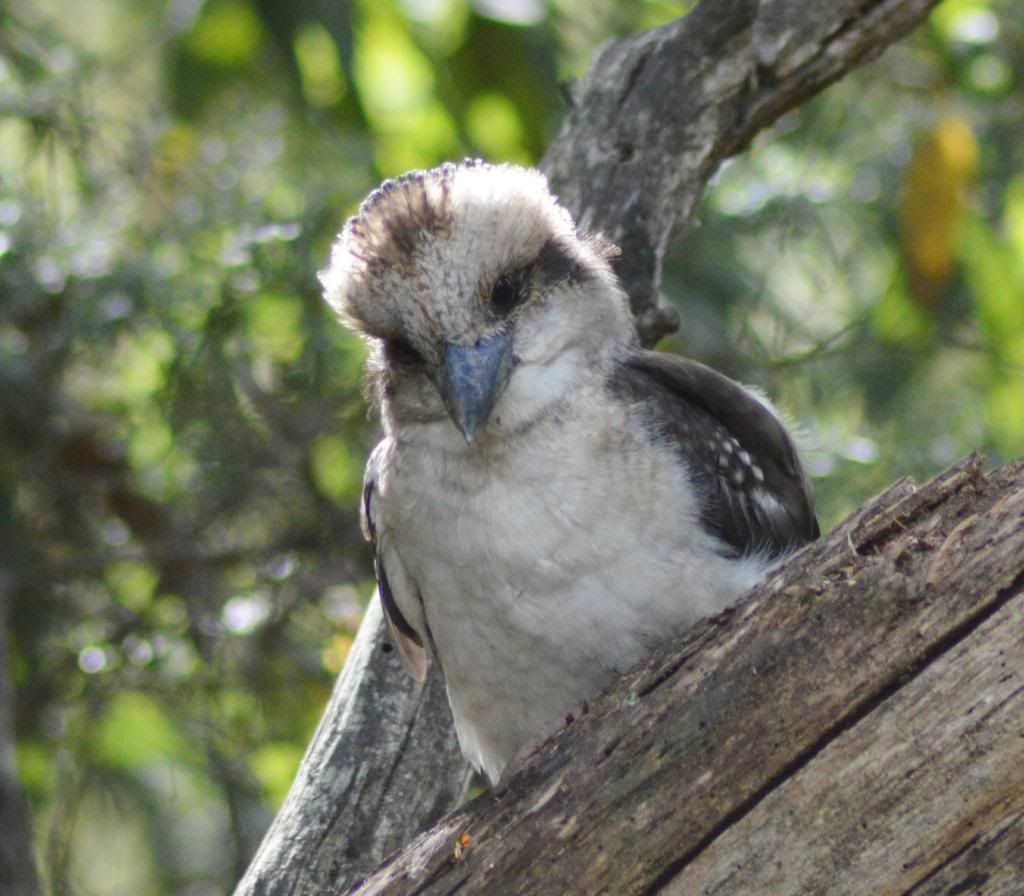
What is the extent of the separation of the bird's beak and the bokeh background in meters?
1.92

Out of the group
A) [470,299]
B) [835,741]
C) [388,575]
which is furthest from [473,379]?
[835,741]

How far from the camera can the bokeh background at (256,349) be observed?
18.8ft

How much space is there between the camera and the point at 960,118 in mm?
6469

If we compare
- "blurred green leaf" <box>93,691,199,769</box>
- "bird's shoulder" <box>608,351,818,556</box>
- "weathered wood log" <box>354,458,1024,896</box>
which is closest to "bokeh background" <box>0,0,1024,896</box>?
"blurred green leaf" <box>93,691,199,769</box>

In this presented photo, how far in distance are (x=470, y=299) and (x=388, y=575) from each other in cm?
83

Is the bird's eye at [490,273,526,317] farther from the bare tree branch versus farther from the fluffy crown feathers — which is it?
the bare tree branch

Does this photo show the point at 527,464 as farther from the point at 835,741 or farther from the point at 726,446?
the point at 835,741

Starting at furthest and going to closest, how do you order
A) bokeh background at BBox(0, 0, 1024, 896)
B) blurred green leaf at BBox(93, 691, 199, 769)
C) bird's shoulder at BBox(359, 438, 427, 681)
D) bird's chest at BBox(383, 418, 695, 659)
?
blurred green leaf at BBox(93, 691, 199, 769), bokeh background at BBox(0, 0, 1024, 896), bird's shoulder at BBox(359, 438, 427, 681), bird's chest at BBox(383, 418, 695, 659)

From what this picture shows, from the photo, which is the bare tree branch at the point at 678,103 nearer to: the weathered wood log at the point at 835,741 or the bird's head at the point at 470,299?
the bird's head at the point at 470,299

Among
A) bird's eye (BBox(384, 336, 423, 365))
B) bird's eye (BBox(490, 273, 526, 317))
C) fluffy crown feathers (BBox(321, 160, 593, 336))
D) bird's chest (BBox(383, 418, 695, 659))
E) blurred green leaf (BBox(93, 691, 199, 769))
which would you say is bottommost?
bird's chest (BBox(383, 418, 695, 659))

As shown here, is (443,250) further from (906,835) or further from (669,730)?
(906,835)

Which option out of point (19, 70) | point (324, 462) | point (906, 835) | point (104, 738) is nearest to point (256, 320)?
point (324, 462)

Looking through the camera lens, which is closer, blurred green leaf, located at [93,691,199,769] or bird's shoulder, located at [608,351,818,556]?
bird's shoulder, located at [608,351,818,556]

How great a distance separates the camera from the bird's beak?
3.72 metres
